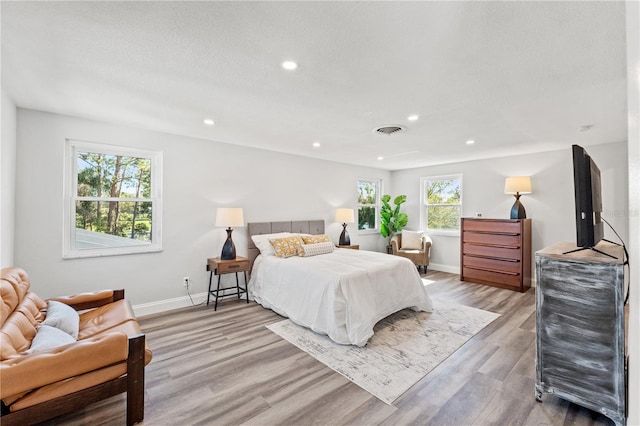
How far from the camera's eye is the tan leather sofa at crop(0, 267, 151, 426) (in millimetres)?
1401

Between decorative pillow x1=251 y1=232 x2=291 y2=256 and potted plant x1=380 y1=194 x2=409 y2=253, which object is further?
potted plant x1=380 y1=194 x2=409 y2=253

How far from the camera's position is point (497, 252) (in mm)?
4906

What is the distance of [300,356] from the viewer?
2.59m

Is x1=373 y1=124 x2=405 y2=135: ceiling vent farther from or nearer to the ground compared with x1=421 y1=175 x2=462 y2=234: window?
farther from the ground

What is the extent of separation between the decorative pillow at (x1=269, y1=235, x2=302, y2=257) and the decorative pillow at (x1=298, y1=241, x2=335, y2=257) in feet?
0.31

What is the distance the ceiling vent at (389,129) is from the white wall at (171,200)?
1.91 meters

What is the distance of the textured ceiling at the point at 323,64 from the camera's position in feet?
4.87

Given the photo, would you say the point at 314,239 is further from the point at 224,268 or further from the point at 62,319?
the point at 62,319

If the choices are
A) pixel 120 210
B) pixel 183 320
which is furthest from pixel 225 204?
pixel 183 320

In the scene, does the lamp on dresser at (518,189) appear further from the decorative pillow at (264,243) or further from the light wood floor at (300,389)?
the decorative pillow at (264,243)

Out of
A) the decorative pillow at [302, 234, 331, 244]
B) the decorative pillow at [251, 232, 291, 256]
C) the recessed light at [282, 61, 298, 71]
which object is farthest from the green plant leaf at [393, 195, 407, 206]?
the recessed light at [282, 61, 298, 71]

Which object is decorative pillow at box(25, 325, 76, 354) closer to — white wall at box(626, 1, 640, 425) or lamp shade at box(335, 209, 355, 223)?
white wall at box(626, 1, 640, 425)

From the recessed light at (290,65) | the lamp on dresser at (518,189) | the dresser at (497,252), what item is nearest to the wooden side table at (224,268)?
the recessed light at (290,65)

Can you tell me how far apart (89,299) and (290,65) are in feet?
8.65
